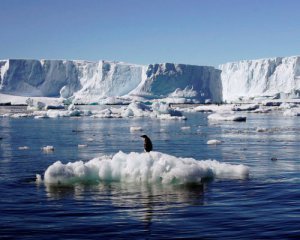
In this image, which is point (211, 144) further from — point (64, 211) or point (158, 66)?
point (158, 66)

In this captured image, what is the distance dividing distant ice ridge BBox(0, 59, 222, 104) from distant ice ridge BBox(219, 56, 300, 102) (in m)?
17.0

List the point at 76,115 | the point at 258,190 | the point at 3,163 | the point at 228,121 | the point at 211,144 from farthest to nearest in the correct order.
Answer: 1. the point at 76,115
2. the point at 228,121
3. the point at 211,144
4. the point at 3,163
5. the point at 258,190

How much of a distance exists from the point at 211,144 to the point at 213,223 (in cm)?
1969

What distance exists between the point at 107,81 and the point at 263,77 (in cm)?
4497

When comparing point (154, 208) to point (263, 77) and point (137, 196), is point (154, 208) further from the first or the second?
point (263, 77)

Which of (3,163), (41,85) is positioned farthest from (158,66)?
(3,163)

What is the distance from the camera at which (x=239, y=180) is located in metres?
15.7

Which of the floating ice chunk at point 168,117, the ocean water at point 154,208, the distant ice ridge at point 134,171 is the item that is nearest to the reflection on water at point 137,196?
the ocean water at point 154,208

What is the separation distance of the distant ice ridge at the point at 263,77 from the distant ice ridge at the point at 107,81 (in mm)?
17002

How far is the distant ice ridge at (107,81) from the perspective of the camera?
143 meters

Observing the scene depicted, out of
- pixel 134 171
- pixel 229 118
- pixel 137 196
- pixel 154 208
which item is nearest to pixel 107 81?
pixel 229 118

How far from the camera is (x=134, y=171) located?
1559 cm

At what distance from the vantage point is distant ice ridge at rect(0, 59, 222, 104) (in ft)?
470

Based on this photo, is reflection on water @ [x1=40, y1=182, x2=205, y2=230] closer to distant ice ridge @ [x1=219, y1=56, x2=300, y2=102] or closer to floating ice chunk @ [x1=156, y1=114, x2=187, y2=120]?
floating ice chunk @ [x1=156, y1=114, x2=187, y2=120]
